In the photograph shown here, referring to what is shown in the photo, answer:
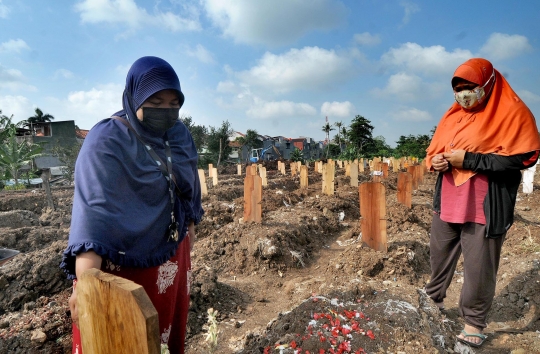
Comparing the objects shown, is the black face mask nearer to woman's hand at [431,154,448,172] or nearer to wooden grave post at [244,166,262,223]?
woman's hand at [431,154,448,172]

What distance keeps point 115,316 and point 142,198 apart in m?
0.84

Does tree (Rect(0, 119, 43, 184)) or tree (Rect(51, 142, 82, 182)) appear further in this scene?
tree (Rect(51, 142, 82, 182))

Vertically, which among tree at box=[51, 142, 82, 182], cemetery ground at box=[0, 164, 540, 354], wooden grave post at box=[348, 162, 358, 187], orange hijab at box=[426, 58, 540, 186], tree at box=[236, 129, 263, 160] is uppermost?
tree at box=[236, 129, 263, 160]

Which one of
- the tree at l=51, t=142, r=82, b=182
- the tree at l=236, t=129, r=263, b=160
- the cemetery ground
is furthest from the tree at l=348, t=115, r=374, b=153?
the cemetery ground

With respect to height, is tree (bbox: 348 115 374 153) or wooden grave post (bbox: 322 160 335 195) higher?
tree (bbox: 348 115 374 153)

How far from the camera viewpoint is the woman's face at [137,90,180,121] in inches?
64.3

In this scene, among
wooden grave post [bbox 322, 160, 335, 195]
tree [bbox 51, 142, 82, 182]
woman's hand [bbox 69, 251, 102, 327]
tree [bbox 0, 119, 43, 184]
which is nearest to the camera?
woman's hand [bbox 69, 251, 102, 327]

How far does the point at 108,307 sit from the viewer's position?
30.9 inches

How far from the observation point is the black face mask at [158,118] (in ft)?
5.39

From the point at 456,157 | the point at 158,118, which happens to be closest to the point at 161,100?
the point at 158,118

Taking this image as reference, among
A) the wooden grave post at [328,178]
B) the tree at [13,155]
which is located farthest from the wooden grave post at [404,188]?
the tree at [13,155]

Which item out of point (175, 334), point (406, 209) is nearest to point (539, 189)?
point (406, 209)

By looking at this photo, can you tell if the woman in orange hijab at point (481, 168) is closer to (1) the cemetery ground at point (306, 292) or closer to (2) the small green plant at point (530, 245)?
(1) the cemetery ground at point (306, 292)

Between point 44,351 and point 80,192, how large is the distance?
190cm
